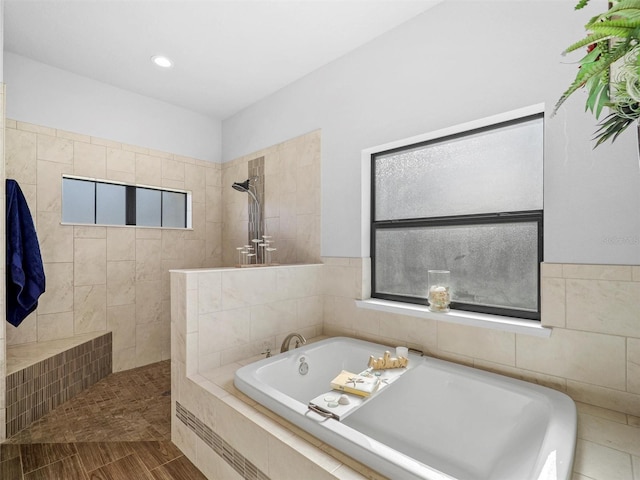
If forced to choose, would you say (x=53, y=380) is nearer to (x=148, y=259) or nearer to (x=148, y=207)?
(x=148, y=259)

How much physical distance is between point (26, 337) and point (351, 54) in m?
3.40

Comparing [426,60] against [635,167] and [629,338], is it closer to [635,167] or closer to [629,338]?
[635,167]

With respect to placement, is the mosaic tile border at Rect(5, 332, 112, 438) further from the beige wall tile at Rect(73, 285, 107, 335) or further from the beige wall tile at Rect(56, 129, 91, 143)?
the beige wall tile at Rect(56, 129, 91, 143)

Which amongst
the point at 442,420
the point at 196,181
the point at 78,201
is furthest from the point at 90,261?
the point at 442,420

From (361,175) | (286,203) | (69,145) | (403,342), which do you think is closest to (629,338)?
(403,342)

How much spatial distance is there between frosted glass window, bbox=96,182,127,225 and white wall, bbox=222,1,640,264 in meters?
1.80

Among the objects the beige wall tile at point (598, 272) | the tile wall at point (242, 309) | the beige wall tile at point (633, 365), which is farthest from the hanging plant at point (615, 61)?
the tile wall at point (242, 309)

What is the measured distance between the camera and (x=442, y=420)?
1.67m

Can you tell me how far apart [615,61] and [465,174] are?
1.31m

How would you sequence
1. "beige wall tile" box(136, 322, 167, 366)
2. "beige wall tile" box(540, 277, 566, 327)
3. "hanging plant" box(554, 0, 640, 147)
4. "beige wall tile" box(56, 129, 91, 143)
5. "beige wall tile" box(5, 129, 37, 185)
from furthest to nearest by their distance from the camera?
"beige wall tile" box(136, 322, 167, 366)
"beige wall tile" box(56, 129, 91, 143)
"beige wall tile" box(5, 129, 37, 185)
"beige wall tile" box(540, 277, 566, 327)
"hanging plant" box(554, 0, 640, 147)

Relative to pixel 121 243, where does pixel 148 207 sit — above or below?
above

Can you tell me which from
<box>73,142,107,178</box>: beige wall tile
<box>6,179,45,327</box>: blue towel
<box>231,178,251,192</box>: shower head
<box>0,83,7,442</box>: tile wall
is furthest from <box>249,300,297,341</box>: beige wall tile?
<box>73,142,107,178</box>: beige wall tile

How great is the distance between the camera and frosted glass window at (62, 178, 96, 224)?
278cm

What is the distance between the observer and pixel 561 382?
5.20 ft
